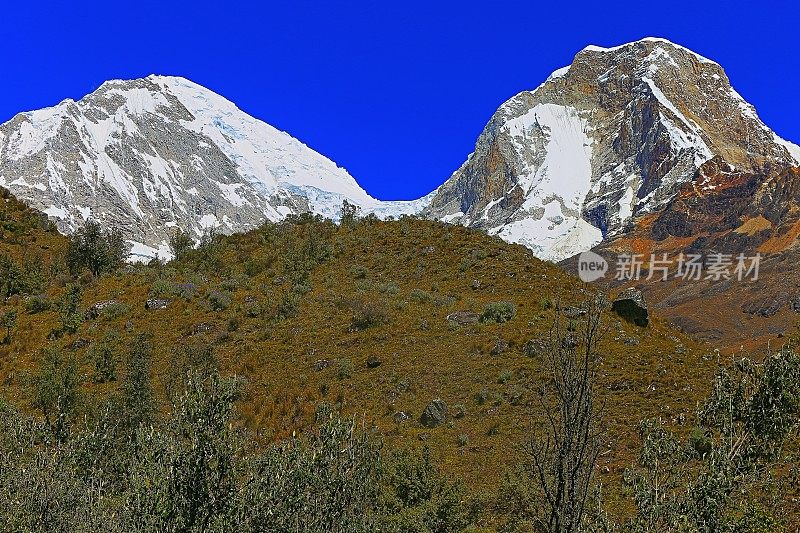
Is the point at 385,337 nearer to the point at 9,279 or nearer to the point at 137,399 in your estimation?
the point at 137,399

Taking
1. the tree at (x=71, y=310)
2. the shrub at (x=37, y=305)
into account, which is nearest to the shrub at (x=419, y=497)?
the tree at (x=71, y=310)

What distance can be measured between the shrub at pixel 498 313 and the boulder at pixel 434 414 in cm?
551

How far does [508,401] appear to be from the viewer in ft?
60.1

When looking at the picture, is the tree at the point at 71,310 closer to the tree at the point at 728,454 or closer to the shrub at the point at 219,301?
the shrub at the point at 219,301

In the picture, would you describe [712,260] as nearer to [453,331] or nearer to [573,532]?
[453,331]

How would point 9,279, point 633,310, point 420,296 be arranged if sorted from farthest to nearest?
point 9,279, point 420,296, point 633,310

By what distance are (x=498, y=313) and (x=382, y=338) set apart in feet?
13.7

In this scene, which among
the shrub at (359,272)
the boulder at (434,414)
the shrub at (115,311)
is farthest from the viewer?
the shrub at (359,272)

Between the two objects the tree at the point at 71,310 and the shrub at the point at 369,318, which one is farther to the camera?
the tree at the point at 71,310

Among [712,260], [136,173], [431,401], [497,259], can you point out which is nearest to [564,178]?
[712,260]

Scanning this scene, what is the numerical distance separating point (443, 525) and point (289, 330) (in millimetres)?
13444

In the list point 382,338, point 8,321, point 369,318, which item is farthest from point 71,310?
point 382,338

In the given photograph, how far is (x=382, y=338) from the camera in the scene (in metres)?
23.1

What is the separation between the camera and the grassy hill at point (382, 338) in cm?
1728
